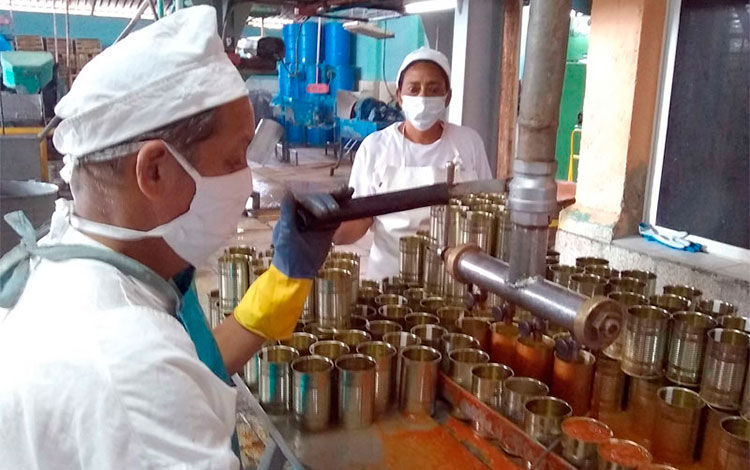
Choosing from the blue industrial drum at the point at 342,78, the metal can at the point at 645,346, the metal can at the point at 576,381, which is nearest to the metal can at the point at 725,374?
the metal can at the point at 645,346

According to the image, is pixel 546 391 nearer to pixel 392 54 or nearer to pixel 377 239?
pixel 377 239

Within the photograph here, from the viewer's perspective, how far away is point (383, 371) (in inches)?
52.4

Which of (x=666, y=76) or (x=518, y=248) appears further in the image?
(x=666, y=76)

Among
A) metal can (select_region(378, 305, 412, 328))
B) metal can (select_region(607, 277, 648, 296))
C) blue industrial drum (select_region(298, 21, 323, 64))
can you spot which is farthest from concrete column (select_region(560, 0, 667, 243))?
blue industrial drum (select_region(298, 21, 323, 64))

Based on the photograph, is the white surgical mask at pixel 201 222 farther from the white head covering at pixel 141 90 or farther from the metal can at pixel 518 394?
the metal can at pixel 518 394

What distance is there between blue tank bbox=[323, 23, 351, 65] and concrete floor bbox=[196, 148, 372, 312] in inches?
70.6

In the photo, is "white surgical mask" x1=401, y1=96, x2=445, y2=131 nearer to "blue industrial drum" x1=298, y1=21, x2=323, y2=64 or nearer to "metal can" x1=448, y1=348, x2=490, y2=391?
"metal can" x1=448, y1=348, x2=490, y2=391

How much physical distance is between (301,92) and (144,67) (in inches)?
429

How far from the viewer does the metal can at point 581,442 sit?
1027 mm

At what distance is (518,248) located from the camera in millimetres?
977

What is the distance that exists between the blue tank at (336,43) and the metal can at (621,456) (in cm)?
1159

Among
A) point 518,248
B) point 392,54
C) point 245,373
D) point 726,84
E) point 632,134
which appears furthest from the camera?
point 392,54

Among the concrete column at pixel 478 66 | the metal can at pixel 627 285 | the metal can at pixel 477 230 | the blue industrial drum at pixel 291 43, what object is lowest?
the metal can at pixel 627 285

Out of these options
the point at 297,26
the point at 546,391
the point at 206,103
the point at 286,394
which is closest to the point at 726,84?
the point at 546,391
